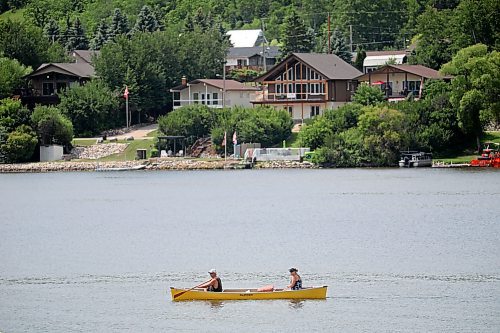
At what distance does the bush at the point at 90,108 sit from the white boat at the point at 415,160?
3066 cm

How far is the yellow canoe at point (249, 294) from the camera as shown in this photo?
A: 41938 mm

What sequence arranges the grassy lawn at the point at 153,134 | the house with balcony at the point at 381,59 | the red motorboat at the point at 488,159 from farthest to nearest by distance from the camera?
the house with balcony at the point at 381,59, the grassy lawn at the point at 153,134, the red motorboat at the point at 488,159

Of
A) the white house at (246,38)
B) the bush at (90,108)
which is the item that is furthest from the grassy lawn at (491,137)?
the white house at (246,38)

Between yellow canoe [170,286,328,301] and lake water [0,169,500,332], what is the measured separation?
31 cm

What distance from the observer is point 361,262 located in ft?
167

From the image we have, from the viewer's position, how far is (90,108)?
110 meters

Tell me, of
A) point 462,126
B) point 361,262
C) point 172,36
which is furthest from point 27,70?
point 361,262

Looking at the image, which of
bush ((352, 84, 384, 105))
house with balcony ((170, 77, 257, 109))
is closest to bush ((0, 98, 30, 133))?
house with balcony ((170, 77, 257, 109))

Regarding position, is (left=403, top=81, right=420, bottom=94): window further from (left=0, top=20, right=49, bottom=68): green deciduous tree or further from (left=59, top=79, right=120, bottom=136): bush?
(left=0, top=20, right=49, bottom=68): green deciduous tree

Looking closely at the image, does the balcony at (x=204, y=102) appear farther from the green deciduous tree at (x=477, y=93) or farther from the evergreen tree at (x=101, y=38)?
the evergreen tree at (x=101, y=38)

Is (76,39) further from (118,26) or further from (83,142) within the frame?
(83,142)

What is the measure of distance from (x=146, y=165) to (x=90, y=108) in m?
11.5

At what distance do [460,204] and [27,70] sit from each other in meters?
60.2

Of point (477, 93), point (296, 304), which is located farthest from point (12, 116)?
point (296, 304)
